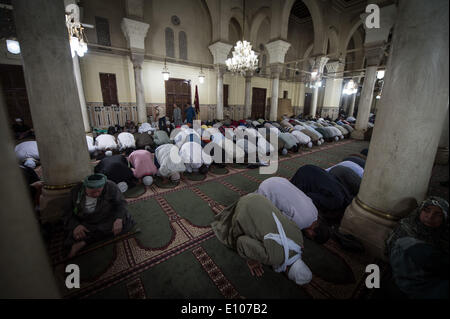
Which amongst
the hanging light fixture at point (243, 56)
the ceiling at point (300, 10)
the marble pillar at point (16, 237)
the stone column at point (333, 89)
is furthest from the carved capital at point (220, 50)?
the marble pillar at point (16, 237)

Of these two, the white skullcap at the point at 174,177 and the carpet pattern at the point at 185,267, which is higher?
the white skullcap at the point at 174,177

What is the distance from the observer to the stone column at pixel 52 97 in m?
1.94

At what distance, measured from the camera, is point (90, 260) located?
1.87 metres

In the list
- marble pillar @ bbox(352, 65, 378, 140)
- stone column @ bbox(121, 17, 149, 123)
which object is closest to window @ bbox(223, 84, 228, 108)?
stone column @ bbox(121, 17, 149, 123)

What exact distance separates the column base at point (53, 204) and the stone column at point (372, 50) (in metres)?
9.53

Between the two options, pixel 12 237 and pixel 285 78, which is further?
pixel 285 78

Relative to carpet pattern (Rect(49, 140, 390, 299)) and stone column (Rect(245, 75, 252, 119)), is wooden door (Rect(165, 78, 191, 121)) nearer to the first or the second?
stone column (Rect(245, 75, 252, 119))

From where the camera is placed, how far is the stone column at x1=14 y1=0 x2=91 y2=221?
1.94 m

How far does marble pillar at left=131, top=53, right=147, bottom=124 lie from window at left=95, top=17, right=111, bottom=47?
139 centimetres

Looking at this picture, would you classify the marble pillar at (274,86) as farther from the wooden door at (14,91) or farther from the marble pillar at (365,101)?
the wooden door at (14,91)

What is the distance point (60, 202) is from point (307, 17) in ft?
55.8

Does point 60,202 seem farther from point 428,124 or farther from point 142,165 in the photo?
point 428,124

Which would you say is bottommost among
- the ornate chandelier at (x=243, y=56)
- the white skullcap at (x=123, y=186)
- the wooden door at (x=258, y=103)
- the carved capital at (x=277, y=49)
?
the white skullcap at (x=123, y=186)
